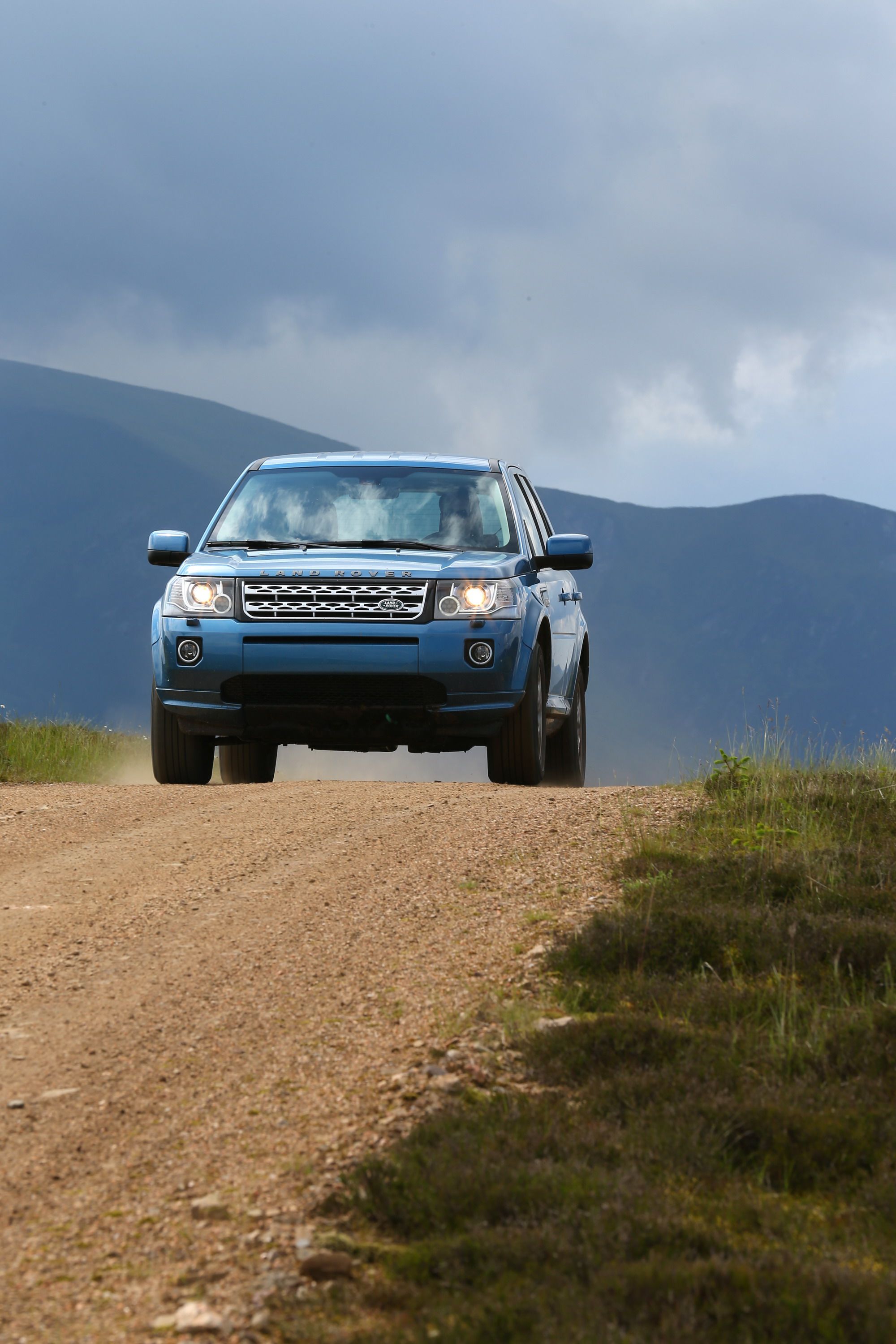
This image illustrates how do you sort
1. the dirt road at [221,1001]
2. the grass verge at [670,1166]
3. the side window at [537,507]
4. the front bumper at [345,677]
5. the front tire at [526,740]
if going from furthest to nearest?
1. the side window at [537,507]
2. the front tire at [526,740]
3. the front bumper at [345,677]
4. the dirt road at [221,1001]
5. the grass verge at [670,1166]

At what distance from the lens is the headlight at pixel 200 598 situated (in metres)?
8.40

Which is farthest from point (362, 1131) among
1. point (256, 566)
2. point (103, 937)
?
point (256, 566)

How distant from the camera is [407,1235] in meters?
2.99

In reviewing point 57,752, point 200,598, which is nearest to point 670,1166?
point 200,598

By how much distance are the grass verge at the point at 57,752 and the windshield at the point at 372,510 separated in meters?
3.81

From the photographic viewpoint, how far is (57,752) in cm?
1338

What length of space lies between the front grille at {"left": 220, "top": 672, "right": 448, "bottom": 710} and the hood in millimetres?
584

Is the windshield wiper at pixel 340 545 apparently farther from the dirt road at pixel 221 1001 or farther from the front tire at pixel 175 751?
the dirt road at pixel 221 1001

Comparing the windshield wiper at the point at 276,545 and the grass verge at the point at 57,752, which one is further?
the grass verge at the point at 57,752

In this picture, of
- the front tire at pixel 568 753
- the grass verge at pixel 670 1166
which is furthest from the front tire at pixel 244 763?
the grass verge at pixel 670 1166

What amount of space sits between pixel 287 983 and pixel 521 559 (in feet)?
15.6

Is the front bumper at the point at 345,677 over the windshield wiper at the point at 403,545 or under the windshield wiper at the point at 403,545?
under

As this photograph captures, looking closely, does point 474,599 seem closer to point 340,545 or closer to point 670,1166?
point 340,545

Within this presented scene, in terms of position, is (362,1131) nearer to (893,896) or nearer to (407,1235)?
(407,1235)
